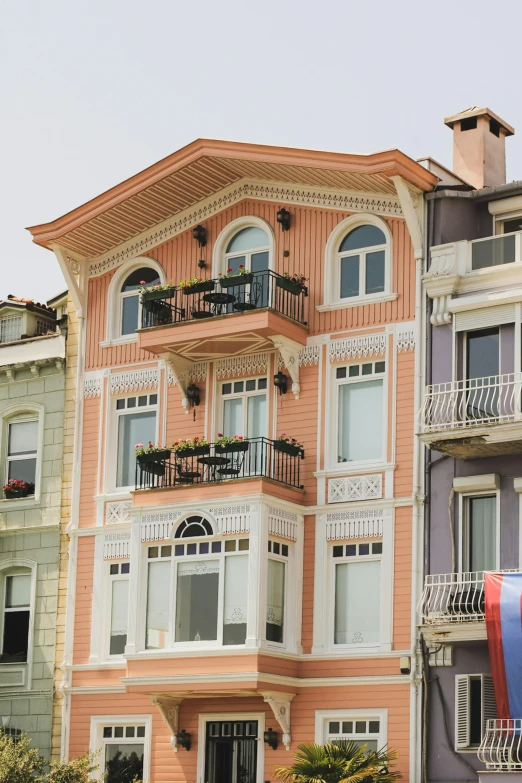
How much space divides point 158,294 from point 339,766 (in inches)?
447

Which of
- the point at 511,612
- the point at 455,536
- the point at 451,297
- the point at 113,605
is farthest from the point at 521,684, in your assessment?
the point at 113,605

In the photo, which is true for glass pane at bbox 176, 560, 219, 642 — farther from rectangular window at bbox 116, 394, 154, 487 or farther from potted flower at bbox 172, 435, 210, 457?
rectangular window at bbox 116, 394, 154, 487

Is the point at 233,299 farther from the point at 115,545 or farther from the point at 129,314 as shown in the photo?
the point at 115,545

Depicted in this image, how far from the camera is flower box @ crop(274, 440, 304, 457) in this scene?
3341 centimetres

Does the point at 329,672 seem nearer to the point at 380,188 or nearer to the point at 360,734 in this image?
the point at 360,734

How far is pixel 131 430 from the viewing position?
121 feet

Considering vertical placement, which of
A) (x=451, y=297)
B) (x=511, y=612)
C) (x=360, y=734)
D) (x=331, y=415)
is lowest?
(x=360, y=734)

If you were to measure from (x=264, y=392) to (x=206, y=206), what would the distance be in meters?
4.83

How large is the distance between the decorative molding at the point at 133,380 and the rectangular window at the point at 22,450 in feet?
8.20

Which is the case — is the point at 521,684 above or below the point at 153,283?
below

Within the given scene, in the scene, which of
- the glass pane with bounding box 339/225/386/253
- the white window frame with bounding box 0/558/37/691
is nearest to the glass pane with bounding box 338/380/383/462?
the glass pane with bounding box 339/225/386/253

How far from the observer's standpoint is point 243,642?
32125 mm

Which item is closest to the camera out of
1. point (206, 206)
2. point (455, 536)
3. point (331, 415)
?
point (455, 536)

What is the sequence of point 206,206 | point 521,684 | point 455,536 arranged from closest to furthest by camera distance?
point 521,684, point 455,536, point 206,206
